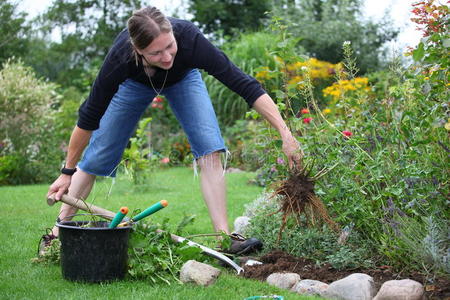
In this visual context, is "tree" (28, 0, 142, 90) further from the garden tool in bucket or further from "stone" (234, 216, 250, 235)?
the garden tool in bucket

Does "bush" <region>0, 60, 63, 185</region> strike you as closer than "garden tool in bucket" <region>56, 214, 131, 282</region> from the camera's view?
No

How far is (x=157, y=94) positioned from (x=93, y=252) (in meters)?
1.05

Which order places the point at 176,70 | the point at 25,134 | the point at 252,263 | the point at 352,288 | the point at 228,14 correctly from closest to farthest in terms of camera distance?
the point at 352,288 < the point at 252,263 < the point at 176,70 < the point at 25,134 < the point at 228,14

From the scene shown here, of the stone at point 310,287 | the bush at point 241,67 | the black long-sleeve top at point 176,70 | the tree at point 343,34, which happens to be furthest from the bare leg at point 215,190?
the tree at point 343,34

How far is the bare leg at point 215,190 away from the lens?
127 inches

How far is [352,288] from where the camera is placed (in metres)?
2.32

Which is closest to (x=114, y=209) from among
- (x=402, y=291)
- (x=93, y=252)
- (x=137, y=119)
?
(x=137, y=119)

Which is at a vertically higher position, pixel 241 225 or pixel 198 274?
pixel 198 274

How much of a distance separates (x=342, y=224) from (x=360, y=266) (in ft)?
1.22

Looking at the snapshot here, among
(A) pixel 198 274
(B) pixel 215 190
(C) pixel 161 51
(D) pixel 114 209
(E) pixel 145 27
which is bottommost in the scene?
(D) pixel 114 209

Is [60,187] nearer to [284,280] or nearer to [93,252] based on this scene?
[93,252]

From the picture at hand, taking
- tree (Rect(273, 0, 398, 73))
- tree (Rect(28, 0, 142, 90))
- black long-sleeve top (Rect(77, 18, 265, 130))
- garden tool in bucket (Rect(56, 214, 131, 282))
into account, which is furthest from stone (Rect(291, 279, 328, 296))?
tree (Rect(28, 0, 142, 90))

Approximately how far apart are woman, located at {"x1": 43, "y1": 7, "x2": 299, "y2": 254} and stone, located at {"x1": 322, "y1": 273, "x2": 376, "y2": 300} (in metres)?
0.69

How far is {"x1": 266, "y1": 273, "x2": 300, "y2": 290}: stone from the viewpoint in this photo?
2.57 m
